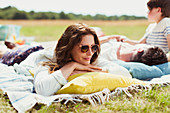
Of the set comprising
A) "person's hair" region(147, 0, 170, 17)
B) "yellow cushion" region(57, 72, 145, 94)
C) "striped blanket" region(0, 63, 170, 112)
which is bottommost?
"striped blanket" region(0, 63, 170, 112)

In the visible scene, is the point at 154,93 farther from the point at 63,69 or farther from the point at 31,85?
the point at 31,85

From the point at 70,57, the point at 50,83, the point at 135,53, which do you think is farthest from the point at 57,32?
the point at 50,83

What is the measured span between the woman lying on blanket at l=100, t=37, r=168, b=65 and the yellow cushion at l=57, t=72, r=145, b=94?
48.4 inches

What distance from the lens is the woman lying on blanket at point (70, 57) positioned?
265cm

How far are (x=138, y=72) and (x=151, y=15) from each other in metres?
1.84

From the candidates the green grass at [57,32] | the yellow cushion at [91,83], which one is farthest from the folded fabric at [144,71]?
the green grass at [57,32]

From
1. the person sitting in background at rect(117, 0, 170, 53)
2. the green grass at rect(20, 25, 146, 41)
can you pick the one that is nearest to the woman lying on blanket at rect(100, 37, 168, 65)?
the person sitting in background at rect(117, 0, 170, 53)

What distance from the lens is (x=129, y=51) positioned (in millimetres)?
4309

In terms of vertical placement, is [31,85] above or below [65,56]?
below

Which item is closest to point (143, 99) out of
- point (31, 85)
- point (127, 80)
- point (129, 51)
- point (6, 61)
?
point (127, 80)

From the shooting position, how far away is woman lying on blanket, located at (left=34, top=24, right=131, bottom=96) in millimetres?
2652

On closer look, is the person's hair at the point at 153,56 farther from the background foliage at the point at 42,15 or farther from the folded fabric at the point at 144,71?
the background foliage at the point at 42,15

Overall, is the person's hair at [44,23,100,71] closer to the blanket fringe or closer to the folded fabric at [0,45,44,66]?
the blanket fringe

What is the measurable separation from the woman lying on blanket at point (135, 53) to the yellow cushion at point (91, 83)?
1.23 meters
